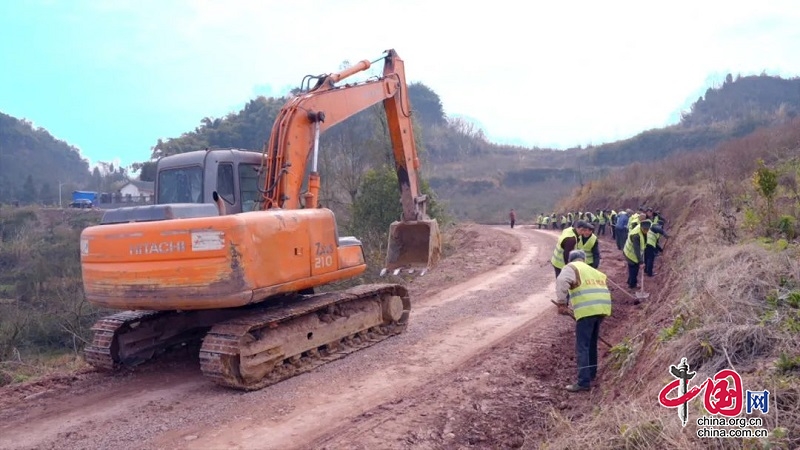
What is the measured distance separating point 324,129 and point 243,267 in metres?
2.89

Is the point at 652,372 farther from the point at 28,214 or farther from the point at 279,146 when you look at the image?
the point at 28,214

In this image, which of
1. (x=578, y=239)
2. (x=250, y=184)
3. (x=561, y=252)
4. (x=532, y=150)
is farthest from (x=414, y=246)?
(x=532, y=150)

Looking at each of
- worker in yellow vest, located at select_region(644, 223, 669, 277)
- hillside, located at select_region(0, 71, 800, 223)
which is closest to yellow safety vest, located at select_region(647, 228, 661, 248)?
worker in yellow vest, located at select_region(644, 223, 669, 277)

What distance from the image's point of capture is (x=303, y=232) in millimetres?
7008

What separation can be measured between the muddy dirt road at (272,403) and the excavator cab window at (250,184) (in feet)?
6.95

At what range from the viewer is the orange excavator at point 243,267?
609 centimetres

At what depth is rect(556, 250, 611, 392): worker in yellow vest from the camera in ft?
20.4

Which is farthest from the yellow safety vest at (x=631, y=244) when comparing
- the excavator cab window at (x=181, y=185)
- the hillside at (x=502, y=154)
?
the hillside at (x=502, y=154)

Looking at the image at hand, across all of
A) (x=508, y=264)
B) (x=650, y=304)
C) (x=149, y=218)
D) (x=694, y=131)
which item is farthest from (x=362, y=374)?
(x=694, y=131)

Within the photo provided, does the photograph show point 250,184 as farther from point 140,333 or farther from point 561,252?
point 561,252

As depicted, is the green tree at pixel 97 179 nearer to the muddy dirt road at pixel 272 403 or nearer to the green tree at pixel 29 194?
the green tree at pixel 29 194

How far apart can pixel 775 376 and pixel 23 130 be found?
89643 millimetres

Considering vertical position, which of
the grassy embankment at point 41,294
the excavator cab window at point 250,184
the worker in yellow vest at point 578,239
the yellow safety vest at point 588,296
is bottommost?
the grassy embankment at point 41,294

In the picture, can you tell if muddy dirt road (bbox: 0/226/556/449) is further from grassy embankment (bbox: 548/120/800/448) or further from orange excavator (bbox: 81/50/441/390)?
grassy embankment (bbox: 548/120/800/448)
